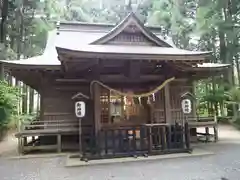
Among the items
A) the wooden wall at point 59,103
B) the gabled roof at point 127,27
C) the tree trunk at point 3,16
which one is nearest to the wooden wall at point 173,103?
the gabled roof at point 127,27

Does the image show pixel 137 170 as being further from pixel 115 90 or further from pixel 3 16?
pixel 3 16

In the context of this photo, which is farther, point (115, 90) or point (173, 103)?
point (173, 103)

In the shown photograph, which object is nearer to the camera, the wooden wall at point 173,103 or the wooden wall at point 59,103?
the wooden wall at point 59,103

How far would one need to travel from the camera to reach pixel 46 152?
8531 millimetres

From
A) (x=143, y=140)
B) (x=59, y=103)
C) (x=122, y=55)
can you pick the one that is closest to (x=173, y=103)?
(x=143, y=140)

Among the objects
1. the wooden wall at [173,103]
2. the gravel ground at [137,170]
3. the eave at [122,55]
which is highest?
the eave at [122,55]

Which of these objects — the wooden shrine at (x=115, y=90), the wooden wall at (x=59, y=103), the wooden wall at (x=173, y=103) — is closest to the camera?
the wooden shrine at (x=115, y=90)

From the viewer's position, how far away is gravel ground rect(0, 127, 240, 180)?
16.8 ft

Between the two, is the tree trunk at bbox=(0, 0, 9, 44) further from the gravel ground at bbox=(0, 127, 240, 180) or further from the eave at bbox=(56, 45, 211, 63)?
the gravel ground at bbox=(0, 127, 240, 180)

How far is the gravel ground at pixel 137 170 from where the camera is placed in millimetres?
5105

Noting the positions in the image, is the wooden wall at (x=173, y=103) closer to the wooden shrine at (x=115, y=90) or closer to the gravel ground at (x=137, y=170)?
the wooden shrine at (x=115, y=90)

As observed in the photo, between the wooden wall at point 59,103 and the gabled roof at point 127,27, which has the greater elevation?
the gabled roof at point 127,27

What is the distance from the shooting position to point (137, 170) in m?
5.65

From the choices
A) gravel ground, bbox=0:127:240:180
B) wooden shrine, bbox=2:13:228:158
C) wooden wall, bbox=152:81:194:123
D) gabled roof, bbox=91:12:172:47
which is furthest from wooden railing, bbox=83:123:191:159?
gabled roof, bbox=91:12:172:47
